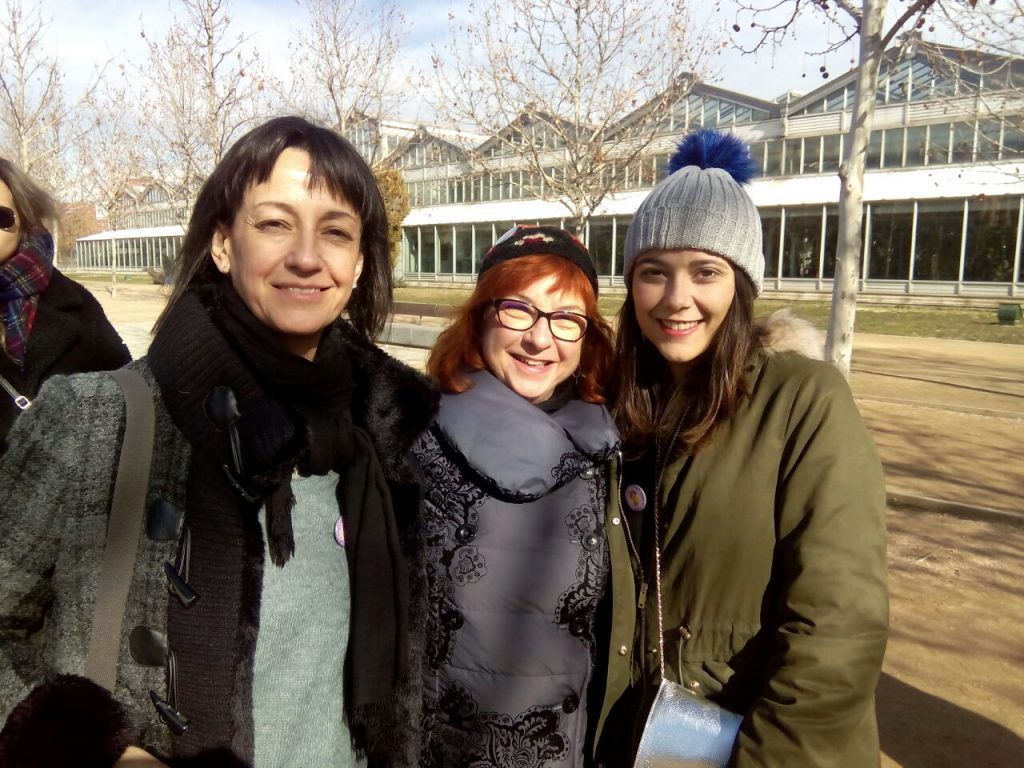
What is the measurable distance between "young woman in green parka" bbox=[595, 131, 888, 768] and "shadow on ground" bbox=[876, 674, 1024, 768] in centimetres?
185

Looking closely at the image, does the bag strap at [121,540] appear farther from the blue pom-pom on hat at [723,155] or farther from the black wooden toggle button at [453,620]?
the blue pom-pom on hat at [723,155]

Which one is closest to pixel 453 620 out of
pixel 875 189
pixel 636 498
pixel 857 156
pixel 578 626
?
pixel 578 626

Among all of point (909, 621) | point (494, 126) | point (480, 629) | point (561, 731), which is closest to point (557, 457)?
point (480, 629)

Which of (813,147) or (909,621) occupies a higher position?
(813,147)

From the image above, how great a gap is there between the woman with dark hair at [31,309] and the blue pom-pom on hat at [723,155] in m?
2.43

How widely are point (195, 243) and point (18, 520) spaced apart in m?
0.75

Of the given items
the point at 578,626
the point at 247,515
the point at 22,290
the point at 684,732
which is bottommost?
the point at 684,732

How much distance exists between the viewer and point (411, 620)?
76.4 inches

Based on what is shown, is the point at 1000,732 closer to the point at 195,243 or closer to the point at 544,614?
the point at 544,614

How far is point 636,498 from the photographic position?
213cm

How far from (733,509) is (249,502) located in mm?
1111

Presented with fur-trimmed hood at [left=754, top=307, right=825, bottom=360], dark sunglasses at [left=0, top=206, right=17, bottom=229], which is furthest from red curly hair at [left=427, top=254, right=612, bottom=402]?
dark sunglasses at [left=0, top=206, right=17, bottom=229]

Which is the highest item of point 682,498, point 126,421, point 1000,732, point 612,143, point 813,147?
point 813,147

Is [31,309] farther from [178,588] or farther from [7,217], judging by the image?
[178,588]
